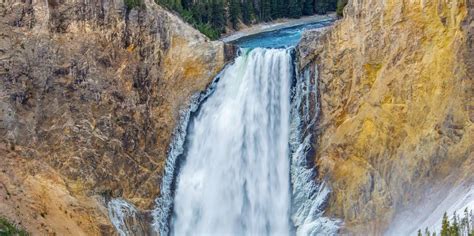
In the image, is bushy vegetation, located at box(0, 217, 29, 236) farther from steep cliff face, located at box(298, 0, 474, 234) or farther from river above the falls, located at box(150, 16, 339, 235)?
steep cliff face, located at box(298, 0, 474, 234)

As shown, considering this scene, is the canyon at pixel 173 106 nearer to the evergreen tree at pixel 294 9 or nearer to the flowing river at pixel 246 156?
the flowing river at pixel 246 156

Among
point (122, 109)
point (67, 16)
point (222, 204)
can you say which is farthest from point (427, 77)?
point (67, 16)

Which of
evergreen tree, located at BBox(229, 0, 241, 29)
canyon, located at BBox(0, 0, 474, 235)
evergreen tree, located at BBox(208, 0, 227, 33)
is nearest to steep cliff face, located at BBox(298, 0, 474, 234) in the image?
canyon, located at BBox(0, 0, 474, 235)

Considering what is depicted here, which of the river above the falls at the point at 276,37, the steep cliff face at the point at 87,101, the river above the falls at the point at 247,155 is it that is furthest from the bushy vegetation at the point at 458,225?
the river above the falls at the point at 276,37

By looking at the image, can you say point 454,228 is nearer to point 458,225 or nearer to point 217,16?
point 458,225

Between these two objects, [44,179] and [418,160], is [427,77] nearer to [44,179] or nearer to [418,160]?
[418,160]

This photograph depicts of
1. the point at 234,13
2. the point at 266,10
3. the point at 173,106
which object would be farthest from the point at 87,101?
the point at 266,10
